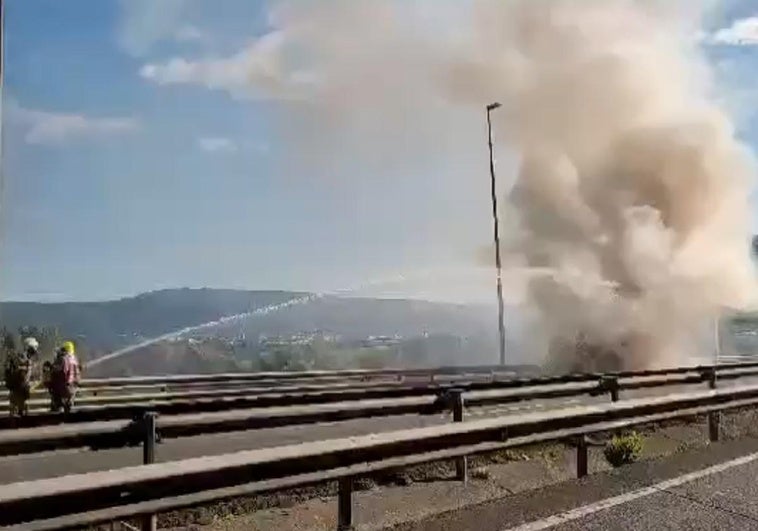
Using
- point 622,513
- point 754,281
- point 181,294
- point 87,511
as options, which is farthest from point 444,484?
point 181,294

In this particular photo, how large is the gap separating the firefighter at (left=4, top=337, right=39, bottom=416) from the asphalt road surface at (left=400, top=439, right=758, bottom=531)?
9.49m

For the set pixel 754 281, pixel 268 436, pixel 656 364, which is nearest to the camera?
pixel 268 436

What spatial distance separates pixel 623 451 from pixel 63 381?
8651mm

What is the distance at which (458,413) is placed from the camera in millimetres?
8719

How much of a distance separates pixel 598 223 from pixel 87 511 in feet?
100

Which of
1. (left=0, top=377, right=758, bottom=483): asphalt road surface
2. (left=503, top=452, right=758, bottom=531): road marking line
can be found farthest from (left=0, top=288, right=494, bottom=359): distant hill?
(left=503, top=452, right=758, bottom=531): road marking line

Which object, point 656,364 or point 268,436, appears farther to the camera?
point 656,364

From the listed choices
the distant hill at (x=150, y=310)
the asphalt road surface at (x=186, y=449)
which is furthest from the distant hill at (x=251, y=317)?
the asphalt road surface at (x=186, y=449)

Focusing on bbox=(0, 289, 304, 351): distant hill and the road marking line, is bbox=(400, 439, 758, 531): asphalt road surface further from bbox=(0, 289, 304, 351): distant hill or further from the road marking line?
bbox=(0, 289, 304, 351): distant hill

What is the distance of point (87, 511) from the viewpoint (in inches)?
175

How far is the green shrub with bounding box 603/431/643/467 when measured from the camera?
9.61 metres

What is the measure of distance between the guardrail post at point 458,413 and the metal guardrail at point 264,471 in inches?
38.5

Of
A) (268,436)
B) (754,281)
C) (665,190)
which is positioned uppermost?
(665,190)

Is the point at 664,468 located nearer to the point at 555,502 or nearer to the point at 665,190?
the point at 555,502
